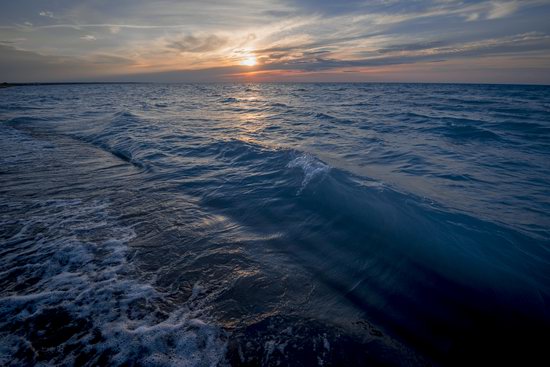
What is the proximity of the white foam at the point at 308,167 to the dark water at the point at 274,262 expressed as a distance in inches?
3.2

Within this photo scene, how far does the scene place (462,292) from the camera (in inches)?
154

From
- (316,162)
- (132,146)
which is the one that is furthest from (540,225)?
(132,146)

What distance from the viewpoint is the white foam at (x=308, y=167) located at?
25.4ft

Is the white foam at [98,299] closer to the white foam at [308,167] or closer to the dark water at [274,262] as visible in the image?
the dark water at [274,262]

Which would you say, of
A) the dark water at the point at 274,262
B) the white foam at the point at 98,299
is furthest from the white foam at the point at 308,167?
the white foam at the point at 98,299

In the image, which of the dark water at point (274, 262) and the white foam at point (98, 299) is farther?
the dark water at point (274, 262)

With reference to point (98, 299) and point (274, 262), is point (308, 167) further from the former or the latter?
point (98, 299)

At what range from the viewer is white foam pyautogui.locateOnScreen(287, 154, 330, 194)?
776 centimetres

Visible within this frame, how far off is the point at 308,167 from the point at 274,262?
4637 mm

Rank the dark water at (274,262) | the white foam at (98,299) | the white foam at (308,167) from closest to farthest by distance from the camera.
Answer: the white foam at (98,299) < the dark water at (274,262) < the white foam at (308,167)

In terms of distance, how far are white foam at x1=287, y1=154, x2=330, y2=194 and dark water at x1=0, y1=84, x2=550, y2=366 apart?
8 cm

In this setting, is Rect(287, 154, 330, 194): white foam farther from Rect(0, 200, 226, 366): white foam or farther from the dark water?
Rect(0, 200, 226, 366): white foam

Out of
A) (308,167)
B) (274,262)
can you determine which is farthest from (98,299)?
(308,167)

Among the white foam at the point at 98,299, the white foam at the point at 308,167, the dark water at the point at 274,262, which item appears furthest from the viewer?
the white foam at the point at 308,167
